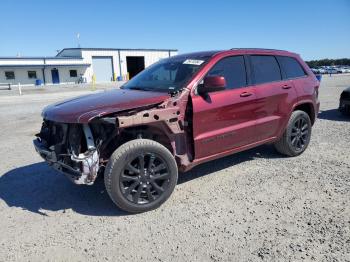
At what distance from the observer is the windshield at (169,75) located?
165 inches

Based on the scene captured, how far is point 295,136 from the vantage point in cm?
544

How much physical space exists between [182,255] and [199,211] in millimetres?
A: 869

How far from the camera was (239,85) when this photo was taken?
452 cm

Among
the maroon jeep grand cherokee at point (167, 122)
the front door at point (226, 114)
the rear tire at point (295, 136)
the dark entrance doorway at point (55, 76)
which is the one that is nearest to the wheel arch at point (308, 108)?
the rear tire at point (295, 136)

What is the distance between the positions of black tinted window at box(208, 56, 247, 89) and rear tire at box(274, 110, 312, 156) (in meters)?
1.31

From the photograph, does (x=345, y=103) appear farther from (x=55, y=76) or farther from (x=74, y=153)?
(x=55, y=76)

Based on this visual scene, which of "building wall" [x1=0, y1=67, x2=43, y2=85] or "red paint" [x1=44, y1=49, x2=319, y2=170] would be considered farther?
"building wall" [x1=0, y1=67, x2=43, y2=85]

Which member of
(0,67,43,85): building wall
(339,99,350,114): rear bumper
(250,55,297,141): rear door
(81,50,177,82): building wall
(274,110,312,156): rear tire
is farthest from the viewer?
(81,50,177,82): building wall

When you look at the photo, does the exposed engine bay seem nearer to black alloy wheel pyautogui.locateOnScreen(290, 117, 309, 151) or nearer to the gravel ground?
the gravel ground

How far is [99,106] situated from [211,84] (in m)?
1.40

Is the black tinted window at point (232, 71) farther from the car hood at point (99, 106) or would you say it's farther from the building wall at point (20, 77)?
the building wall at point (20, 77)

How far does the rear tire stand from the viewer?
5.27m

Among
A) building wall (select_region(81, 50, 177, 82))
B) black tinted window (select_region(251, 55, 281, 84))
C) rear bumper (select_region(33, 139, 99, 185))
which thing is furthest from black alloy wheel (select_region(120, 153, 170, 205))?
building wall (select_region(81, 50, 177, 82))

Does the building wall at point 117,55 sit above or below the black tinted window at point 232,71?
above
